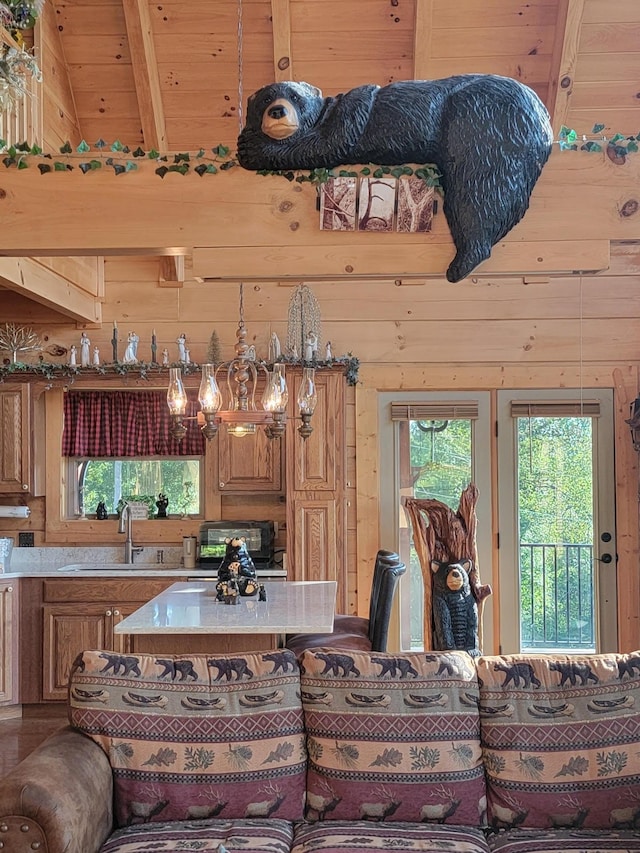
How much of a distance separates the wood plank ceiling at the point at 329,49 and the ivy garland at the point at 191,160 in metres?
1.85

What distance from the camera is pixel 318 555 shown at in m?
5.48

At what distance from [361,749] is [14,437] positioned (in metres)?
3.90

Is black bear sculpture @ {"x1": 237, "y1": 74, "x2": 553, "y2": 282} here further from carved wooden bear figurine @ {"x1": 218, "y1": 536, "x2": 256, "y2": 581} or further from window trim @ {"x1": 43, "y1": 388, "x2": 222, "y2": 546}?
window trim @ {"x1": 43, "y1": 388, "x2": 222, "y2": 546}

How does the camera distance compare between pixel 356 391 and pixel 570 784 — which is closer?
pixel 570 784

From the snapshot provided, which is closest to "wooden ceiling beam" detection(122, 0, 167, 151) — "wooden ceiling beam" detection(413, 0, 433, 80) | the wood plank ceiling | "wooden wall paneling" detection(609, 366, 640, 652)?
the wood plank ceiling

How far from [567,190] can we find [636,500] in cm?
326

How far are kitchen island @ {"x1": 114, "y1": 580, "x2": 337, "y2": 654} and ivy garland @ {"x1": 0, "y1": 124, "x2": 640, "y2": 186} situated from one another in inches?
69.7

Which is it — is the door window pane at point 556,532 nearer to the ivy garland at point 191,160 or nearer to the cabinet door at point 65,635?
the cabinet door at point 65,635

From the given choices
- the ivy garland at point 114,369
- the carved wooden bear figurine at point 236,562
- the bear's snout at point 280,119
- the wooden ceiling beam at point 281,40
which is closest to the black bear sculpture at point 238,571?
the carved wooden bear figurine at point 236,562

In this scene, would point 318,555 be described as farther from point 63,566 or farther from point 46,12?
point 46,12

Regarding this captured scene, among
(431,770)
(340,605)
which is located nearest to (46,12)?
(340,605)

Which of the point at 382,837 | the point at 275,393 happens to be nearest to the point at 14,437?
the point at 275,393

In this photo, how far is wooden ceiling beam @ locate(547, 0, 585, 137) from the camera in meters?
4.50

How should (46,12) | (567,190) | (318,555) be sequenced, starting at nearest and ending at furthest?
(567,190) < (46,12) < (318,555)
